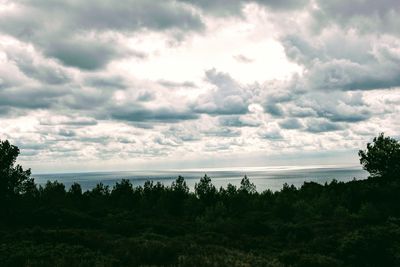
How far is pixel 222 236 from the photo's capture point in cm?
3709

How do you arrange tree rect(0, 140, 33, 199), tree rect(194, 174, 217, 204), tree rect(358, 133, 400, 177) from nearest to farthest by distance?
tree rect(0, 140, 33, 199), tree rect(358, 133, 400, 177), tree rect(194, 174, 217, 204)

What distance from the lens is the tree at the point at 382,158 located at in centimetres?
7612

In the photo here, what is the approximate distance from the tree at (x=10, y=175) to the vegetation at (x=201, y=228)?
0.48 ft

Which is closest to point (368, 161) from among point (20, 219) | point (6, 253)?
point (20, 219)

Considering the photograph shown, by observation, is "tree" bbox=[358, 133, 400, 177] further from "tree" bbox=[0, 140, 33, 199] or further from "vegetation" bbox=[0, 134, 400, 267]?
"tree" bbox=[0, 140, 33, 199]

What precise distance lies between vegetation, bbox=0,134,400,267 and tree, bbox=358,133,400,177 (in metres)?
0.19

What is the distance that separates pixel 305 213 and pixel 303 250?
3792 centimetres

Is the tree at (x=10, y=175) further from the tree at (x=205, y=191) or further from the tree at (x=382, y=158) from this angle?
the tree at (x=382, y=158)

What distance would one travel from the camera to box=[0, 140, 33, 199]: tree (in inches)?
2406

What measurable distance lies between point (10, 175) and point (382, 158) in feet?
222

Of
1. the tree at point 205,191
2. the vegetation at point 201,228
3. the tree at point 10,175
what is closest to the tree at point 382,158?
the vegetation at point 201,228

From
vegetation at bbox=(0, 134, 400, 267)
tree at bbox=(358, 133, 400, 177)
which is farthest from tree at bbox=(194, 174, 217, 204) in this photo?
tree at bbox=(358, 133, 400, 177)

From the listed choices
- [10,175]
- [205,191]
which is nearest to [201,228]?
[10,175]

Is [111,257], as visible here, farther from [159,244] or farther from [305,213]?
[305,213]
